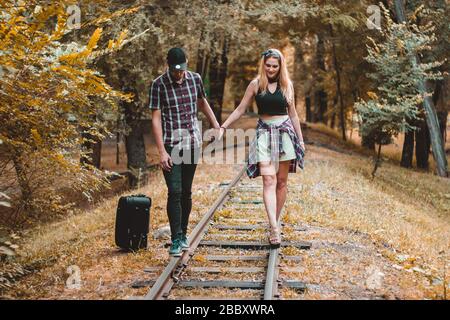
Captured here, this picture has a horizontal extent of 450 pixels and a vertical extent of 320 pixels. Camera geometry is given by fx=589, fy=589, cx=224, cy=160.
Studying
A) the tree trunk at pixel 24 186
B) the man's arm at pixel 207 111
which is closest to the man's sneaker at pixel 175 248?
the man's arm at pixel 207 111

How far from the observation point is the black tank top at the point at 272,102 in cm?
726

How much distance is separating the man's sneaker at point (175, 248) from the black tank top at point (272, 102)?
1932 mm

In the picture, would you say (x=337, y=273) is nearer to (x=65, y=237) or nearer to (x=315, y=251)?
(x=315, y=251)

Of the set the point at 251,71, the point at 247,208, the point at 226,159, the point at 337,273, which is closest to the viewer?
the point at 337,273

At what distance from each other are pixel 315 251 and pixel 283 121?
1.72 meters

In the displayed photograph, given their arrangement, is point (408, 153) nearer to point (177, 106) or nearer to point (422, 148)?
point (422, 148)

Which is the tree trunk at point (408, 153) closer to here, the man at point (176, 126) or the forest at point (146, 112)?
the forest at point (146, 112)

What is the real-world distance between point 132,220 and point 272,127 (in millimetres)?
2146

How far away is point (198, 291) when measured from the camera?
611cm

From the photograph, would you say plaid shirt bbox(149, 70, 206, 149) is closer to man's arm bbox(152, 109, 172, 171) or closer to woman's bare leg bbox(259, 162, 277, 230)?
man's arm bbox(152, 109, 172, 171)

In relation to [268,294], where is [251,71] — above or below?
above

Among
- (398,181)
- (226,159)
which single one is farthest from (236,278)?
(398,181)

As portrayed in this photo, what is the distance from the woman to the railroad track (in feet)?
1.42

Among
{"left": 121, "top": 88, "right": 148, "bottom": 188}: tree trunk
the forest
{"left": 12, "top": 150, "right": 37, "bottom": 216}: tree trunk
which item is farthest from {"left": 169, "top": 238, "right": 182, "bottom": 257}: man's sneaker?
{"left": 121, "top": 88, "right": 148, "bottom": 188}: tree trunk
